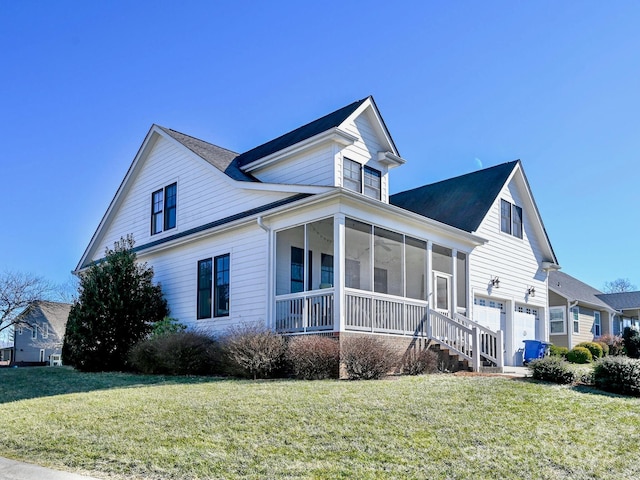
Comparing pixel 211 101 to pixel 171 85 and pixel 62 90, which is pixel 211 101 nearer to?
pixel 171 85

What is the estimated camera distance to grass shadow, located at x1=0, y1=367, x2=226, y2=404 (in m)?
11.9

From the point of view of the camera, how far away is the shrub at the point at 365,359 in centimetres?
1254

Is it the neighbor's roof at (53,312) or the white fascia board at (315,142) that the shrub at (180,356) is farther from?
the neighbor's roof at (53,312)

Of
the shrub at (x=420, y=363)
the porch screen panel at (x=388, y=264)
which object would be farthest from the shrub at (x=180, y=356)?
the porch screen panel at (x=388, y=264)

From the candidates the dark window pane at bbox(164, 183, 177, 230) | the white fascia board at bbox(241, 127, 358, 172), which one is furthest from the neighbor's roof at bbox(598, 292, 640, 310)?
the dark window pane at bbox(164, 183, 177, 230)

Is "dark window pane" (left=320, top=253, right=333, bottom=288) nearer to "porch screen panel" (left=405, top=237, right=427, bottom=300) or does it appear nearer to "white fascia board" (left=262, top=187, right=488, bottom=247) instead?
"porch screen panel" (left=405, top=237, right=427, bottom=300)

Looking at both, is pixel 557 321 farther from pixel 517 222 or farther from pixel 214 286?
pixel 214 286

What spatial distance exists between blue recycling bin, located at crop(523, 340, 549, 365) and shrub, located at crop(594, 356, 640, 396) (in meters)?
7.96

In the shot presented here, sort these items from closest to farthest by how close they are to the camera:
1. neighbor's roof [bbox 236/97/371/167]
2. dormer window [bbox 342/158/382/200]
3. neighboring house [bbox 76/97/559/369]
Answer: neighboring house [bbox 76/97/559/369]
dormer window [bbox 342/158/382/200]
neighbor's roof [bbox 236/97/371/167]

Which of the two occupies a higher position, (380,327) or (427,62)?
(427,62)

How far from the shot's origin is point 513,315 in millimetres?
21734

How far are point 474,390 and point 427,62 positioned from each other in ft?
25.4

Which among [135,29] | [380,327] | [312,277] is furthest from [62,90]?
[380,327]

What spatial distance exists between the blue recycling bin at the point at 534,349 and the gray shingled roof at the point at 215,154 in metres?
10.3
